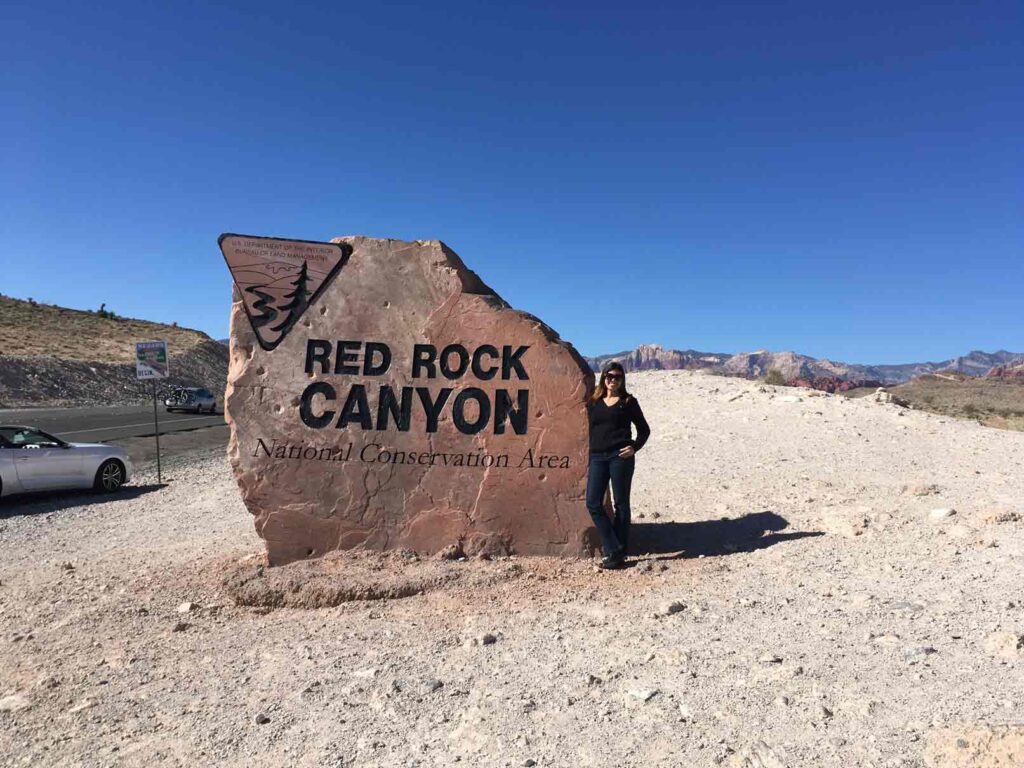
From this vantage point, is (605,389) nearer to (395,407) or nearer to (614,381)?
(614,381)

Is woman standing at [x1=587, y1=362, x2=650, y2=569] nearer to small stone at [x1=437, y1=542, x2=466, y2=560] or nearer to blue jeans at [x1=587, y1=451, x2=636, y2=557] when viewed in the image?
blue jeans at [x1=587, y1=451, x2=636, y2=557]

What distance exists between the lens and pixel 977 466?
34.0 feet

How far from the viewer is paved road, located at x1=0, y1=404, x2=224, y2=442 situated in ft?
70.4

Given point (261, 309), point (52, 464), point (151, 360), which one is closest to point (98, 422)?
point (151, 360)

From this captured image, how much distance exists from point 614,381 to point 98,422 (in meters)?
25.9

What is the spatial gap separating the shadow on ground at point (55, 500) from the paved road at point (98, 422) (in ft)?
28.4

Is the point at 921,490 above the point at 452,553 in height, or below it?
above

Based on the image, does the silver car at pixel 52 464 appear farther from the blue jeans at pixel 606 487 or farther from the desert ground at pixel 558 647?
the blue jeans at pixel 606 487

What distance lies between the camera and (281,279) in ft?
22.4

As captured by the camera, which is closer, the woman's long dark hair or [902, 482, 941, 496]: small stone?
the woman's long dark hair

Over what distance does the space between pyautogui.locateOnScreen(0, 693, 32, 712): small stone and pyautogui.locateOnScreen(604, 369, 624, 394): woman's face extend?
15.8 ft

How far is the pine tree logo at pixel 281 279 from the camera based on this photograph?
6789 mm

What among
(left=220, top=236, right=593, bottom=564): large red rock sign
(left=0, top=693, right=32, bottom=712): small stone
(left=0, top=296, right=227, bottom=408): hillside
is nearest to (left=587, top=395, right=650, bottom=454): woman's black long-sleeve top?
(left=220, top=236, right=593, bottom=564): large red rock sign

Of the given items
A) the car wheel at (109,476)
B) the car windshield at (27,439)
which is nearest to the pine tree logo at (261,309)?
the car windshield at (27,439)
